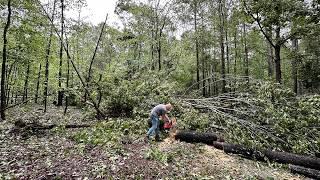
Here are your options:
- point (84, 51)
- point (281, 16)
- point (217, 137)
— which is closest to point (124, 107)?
point (217, 137)

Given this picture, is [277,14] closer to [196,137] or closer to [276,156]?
[196,137]

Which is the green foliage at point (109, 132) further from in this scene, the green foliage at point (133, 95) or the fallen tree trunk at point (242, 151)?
the fallen tree trunk at point (242, 151)

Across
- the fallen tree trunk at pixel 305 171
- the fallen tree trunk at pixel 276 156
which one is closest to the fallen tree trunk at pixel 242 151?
the fallen tree trunk at pixel 276 156

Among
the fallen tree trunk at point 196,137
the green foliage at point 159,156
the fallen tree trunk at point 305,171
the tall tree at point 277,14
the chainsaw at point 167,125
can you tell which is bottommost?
the fallen tree trunk at point 305,171

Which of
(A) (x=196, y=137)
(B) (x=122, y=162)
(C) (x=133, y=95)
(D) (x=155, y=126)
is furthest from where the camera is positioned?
(C) (x=133, y=95)

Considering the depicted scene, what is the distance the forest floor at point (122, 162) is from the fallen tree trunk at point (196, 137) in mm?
251

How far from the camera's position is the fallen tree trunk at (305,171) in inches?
259

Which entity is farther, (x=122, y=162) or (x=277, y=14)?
(x=277, y=14)

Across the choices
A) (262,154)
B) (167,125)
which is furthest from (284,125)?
(167,125)

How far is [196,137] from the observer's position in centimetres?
865

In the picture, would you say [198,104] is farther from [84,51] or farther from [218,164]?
[84,51]

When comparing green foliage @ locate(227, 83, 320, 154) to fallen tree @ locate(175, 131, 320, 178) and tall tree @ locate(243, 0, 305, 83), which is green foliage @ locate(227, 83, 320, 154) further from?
tall tree @ locate(243, 0, 305, 83)

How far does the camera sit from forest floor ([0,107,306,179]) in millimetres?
5656

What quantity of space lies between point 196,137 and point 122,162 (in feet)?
10.1
